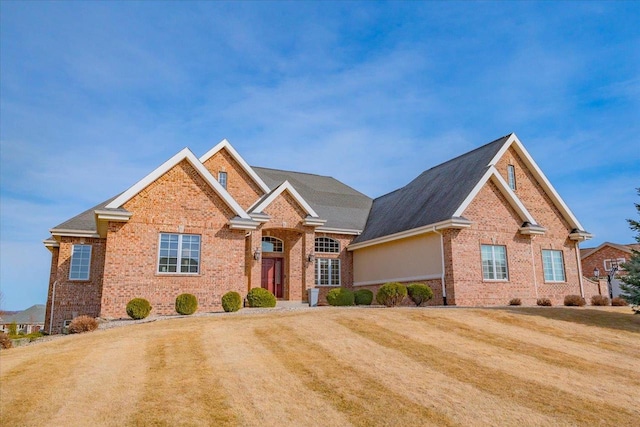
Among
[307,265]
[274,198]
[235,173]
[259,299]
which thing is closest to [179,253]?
[259,299]

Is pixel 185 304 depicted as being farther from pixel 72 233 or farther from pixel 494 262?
pixel 494 262

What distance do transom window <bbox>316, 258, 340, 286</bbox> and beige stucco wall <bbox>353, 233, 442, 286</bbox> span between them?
110 centimetres

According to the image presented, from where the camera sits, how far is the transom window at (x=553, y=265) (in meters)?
24.0

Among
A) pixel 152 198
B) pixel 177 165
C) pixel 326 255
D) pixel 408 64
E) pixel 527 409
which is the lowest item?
pixel 527 409

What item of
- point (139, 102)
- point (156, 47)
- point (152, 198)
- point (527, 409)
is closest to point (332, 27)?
point (156, 47)

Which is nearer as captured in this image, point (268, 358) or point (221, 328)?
point (268, 358)

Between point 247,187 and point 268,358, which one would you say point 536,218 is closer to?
point 247,187

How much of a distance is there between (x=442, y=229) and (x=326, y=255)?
8141 millimetres

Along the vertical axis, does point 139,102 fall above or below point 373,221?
above

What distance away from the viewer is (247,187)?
2750 centimetres

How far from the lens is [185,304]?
56.3ft

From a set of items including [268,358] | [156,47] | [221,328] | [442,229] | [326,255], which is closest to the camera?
[268,358]

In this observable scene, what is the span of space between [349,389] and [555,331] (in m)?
8.43

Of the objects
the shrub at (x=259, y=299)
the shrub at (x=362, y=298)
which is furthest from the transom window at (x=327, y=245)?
the shrub at (x=259, y=299)
